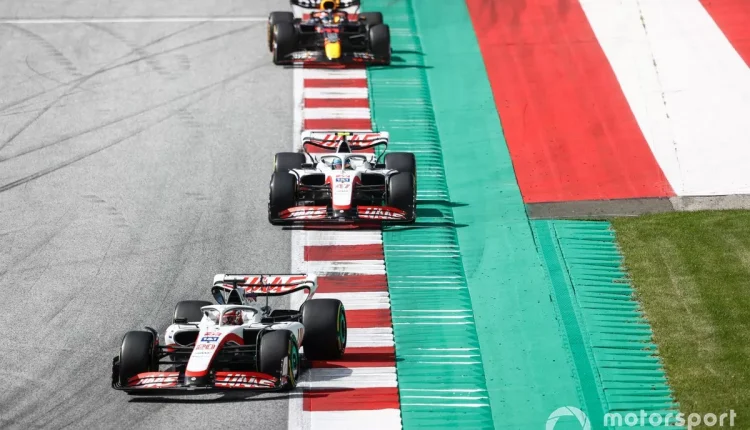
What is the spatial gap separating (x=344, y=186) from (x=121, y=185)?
5388mm

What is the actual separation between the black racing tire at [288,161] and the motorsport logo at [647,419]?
8216 millimetres

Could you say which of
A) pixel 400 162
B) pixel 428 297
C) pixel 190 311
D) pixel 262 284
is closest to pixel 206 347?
pixel 190 311

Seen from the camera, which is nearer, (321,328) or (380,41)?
(321,328)

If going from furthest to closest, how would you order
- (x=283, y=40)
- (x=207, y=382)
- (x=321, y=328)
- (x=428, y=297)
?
(x=283, y=40) < (x=428, y=297) < (x=321, y=328) < (x=207, y=382)

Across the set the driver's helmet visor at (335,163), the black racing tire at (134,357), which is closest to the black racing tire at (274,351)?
the black racing tire at (134,357)

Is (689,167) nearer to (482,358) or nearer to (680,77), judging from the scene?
(680,77)

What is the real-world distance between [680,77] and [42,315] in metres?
16.8

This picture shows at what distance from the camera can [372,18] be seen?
3192cm

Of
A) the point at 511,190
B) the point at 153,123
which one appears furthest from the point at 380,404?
the point at 153,123

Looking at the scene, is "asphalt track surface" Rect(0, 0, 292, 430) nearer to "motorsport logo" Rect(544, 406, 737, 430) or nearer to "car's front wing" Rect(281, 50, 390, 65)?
"car's front wing" Rect(281, 50, 390, 65)

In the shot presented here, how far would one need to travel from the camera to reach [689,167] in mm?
26484

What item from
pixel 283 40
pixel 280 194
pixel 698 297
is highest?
pixel 283 40

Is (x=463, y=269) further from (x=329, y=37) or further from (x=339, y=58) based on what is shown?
(x=329, y=37)

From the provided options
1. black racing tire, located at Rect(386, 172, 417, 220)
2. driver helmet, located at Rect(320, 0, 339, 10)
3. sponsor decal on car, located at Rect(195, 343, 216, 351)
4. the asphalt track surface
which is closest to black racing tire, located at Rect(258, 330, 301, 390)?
sponsor decal on car, located at Rect(195, 343, 216, 351)
